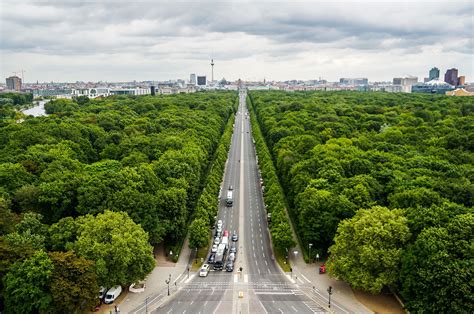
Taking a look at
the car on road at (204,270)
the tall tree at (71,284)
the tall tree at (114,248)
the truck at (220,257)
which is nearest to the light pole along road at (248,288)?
the car on road at (204,270)

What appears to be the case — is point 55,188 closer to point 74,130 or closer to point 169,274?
point 169,274

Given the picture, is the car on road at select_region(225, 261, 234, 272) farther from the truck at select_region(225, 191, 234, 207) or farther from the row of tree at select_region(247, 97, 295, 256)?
the truck at select_region(225, 191, 234, 207)

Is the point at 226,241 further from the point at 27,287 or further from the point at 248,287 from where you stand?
the point at 27,287

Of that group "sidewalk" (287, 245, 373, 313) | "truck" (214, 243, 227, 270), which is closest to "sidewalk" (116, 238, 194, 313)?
"truck" (214, 243, 227, 270)

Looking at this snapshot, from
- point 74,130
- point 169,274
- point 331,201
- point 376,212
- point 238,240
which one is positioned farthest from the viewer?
point 74,130

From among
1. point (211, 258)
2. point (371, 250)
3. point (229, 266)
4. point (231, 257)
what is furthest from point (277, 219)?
point (371, 250)

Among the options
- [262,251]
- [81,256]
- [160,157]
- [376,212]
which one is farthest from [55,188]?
[376,212]
